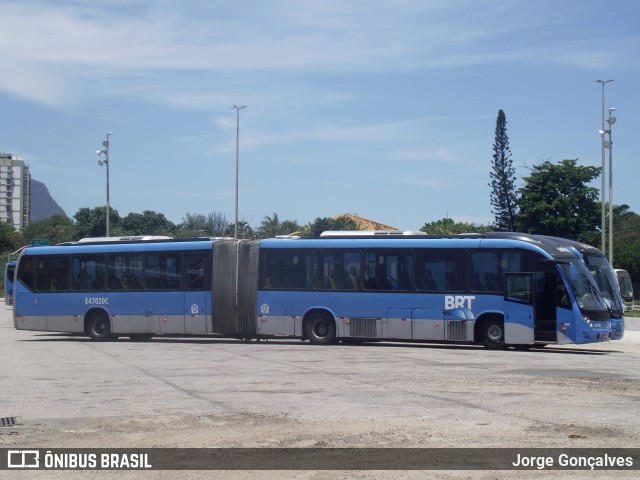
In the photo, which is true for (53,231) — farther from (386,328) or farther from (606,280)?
(606,280)

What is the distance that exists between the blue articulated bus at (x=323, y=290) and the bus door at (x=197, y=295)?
0.10 ft

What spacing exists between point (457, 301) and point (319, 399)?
40.6 feet

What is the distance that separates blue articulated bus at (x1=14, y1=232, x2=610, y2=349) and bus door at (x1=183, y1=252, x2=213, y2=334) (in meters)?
0.03

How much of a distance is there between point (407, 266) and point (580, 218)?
45.7m

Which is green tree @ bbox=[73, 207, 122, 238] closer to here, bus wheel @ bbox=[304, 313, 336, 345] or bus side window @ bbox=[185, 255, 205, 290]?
bus side window @ bbox=[185, 255, 205, 290]

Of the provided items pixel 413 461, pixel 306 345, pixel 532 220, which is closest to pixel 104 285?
pixel 306 345

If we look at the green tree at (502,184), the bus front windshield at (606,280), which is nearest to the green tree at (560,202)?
the green tree at (502,184)

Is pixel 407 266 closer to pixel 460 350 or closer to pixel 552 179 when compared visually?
pixel 460 350

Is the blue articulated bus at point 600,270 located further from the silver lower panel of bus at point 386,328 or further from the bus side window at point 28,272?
the bus side window at point 28,272

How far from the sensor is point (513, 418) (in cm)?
1126

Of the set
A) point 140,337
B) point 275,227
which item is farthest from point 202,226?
point 140,337

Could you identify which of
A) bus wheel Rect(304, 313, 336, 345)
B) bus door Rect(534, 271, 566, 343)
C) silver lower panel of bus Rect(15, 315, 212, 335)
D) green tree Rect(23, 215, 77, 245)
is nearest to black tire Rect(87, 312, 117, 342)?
silver lower panel of bus Rect(15, 315, 212, 335)

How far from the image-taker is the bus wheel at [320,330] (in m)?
26.6

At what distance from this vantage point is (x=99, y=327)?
28.8 metres
